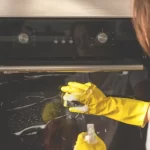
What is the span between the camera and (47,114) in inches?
42.8

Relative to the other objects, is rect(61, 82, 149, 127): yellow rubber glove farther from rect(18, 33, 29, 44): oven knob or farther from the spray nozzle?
rect(18, 33, 29, 44): oven knob

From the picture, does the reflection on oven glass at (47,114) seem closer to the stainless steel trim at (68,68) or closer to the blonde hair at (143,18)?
the stainless steel trim at (68,68)

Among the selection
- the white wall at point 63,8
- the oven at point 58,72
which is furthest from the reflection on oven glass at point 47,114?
the white wall at point 63,8

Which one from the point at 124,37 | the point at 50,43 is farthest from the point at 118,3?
the point at 50,43

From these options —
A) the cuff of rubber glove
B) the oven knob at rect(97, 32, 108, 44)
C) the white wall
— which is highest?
the white wall

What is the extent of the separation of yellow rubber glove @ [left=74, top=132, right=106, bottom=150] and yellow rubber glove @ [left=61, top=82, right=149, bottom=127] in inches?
3.4

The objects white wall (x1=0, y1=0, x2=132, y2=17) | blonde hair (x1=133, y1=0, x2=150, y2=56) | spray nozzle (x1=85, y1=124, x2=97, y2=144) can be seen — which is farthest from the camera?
spray nozzle (x1=85, y1=124, x2=97, y2=144)

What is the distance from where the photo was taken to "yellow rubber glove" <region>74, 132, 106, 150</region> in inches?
42.7

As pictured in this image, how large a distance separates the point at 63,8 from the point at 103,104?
10.5 inches

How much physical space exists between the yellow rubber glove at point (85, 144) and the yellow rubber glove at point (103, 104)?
9 centimetres

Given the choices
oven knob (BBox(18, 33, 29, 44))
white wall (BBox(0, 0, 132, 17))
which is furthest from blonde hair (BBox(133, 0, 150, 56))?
oven knob (BBox(18, 33, 29, 44))

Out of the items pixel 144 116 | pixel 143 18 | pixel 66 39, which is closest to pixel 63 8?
pixel 66 39

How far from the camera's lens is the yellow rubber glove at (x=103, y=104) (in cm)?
104

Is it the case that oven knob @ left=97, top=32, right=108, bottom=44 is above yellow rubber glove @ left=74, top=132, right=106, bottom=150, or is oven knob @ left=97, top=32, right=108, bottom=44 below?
above
